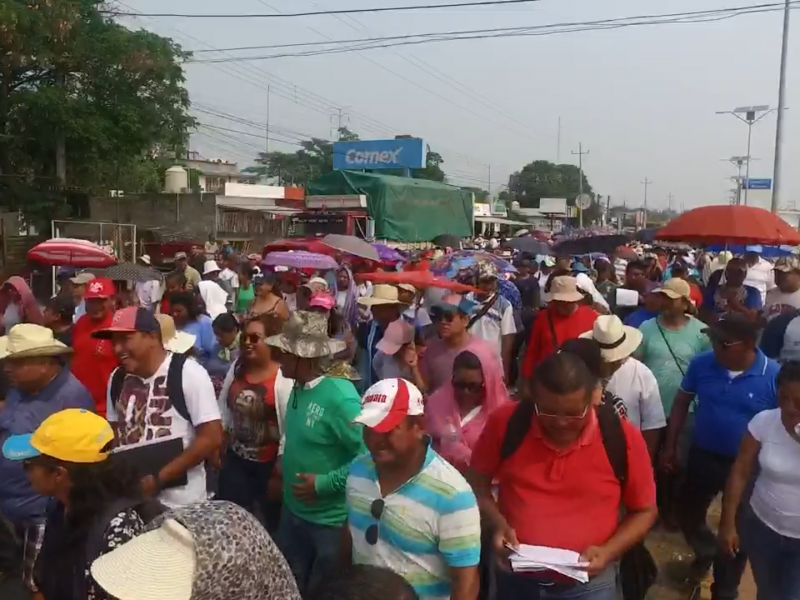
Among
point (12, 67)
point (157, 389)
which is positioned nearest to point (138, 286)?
point (157, 389)

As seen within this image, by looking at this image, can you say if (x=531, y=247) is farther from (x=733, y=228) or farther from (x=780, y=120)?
(x=780, y=120)

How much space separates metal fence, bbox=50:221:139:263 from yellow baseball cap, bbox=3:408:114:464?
14.3 meters

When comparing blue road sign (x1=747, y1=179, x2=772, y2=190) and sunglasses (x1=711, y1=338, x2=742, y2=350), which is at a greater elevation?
blue road sign (x1=747, y1=179, x2=772, y2=190)

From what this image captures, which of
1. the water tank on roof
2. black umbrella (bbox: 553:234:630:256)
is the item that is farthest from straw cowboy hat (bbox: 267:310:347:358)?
the water tank on roof

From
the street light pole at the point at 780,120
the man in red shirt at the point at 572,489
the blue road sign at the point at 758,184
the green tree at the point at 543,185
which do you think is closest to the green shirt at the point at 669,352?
the man in red shirt at the point at 572,489

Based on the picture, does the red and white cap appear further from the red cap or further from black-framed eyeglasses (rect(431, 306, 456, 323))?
the red cap

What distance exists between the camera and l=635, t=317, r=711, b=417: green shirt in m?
5.04

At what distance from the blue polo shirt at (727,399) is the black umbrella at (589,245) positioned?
A: 765 cm

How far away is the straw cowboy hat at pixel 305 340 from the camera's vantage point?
3.41 meters

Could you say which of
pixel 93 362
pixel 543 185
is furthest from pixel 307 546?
pixel 543 185

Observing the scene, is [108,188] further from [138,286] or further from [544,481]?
[544,481]

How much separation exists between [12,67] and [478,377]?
846 inches

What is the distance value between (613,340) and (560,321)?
1.60 m

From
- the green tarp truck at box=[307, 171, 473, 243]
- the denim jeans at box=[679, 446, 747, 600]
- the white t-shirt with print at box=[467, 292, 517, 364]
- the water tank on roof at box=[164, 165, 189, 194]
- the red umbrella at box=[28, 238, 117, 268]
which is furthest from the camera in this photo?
the water tank on roof at box=[164, 165, 189, 194]
